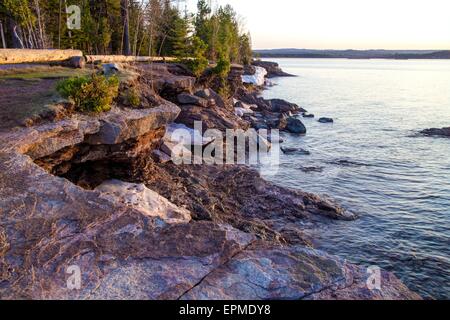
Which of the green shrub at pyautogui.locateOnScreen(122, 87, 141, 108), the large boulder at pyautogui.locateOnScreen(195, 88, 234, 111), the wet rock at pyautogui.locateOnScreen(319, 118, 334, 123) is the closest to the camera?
the green shrub at pyautogui.locateOnScreen(122, 87, 141, 108)

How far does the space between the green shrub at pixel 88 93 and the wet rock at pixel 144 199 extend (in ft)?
9.56

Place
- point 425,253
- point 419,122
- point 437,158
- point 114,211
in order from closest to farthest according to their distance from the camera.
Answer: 1. point 114,211
2. point 425,253
3. point 437,158
4. point 419,122

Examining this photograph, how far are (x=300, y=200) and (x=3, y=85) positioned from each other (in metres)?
12.8

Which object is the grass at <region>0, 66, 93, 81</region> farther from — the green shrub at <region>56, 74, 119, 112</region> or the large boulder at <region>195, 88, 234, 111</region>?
the large boulder at <region>195, 88, 234, 111</region>

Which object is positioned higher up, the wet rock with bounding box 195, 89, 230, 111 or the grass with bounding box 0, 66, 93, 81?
the grass with bounding box 0, 66, 93, 81

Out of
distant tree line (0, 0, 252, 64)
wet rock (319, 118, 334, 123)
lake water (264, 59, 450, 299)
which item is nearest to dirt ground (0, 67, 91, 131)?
lake water (264, 59, 450, 299)

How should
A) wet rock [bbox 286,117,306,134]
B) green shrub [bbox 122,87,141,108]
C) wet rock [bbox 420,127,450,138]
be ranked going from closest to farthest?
green shrub [bbox 122,87,141,108]
wet rock [bbox 420,127,450,138]
wet rock [bbox 286,117,306,134]

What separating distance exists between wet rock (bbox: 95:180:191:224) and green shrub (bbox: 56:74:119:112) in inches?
115

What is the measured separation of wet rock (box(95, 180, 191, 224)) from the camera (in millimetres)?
12344

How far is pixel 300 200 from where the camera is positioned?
1600 cm

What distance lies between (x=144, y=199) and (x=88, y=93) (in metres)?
4.10

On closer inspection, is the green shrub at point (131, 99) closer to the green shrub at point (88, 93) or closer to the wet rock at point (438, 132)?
the green shrub at point (88, 93)
